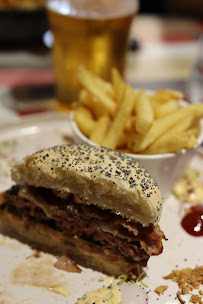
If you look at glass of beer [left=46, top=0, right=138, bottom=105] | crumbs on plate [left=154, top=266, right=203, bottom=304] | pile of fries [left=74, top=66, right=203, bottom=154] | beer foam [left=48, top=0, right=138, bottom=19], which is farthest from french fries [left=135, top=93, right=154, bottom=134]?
beer foam [left=48, top=0, right=138, bottom=19]

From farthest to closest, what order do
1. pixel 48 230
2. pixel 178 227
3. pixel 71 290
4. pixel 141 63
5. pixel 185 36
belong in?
pixel 185 36 → pixel 141 63 → pixel 178 227 → pixel 48 230 → pixel 71 290

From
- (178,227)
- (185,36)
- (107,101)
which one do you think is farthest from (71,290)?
(185,36)

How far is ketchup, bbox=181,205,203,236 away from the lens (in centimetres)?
246

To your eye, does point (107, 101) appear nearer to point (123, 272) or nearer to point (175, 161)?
point (175, 161)

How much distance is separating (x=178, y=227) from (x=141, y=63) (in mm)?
2729

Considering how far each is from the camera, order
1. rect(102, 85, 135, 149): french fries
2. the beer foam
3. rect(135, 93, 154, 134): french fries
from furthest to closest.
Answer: the beer foam < rect(102, 85, 135, 149): french fries < rect(135, 93, 154, 134): french fries

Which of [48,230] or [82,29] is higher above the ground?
[82,29]

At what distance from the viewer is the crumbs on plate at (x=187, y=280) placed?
6.52ft

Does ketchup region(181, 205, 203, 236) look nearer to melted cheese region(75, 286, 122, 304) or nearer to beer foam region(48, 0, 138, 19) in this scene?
melted cheese region(75, 286, 122, 304)

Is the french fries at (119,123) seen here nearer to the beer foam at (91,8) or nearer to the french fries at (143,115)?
the french fries at (143,115)

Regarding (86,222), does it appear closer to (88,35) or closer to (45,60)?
(88,35)

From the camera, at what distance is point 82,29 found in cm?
337

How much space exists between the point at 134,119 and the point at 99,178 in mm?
644

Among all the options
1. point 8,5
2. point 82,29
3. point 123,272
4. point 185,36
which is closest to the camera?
point 123,272
